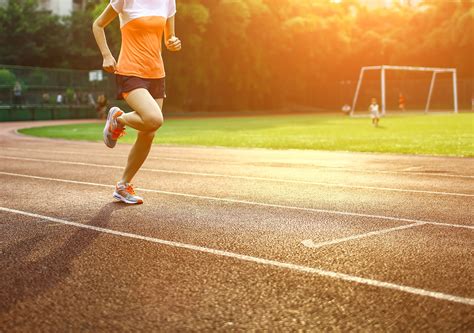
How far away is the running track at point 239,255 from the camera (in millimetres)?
3371

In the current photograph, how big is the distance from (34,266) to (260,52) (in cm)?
4976

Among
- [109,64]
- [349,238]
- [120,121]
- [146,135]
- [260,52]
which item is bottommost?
[349,238]

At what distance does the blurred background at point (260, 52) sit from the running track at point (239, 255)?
33.0 meters

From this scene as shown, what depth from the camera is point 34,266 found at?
4.46 metres

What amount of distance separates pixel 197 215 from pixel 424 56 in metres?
61.8

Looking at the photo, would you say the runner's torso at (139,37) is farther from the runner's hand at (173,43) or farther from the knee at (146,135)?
the knee at (146,135)

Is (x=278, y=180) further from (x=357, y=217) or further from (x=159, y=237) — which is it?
(x=159, y=237)

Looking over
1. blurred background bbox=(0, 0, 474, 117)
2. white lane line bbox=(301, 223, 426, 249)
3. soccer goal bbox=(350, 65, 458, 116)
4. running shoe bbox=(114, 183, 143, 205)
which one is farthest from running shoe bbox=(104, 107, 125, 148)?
soccer goal bbox=(350, 65, 458, 116)

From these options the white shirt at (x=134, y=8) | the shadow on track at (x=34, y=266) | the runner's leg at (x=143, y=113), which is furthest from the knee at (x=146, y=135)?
the shadow on track at (x=34, y=266)

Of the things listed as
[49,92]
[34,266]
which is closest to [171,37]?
[34,266]

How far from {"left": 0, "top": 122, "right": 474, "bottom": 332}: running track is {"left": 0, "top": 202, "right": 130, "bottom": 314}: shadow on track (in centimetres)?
1

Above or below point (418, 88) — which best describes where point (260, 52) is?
above

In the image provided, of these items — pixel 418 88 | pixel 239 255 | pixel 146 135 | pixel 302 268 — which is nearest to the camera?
pixel 302 268

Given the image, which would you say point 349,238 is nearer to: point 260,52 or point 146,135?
point 146,135
